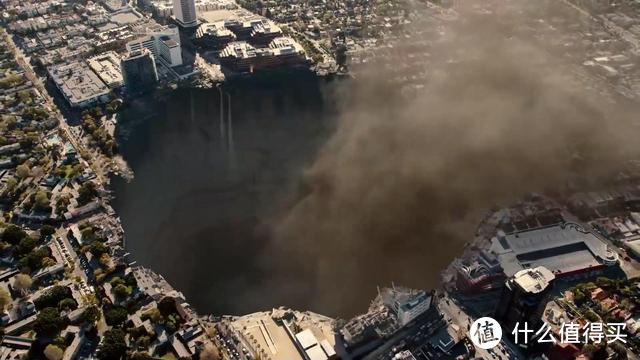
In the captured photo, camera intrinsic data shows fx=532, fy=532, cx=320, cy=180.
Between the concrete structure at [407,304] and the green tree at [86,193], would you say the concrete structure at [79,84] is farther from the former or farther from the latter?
the concrete structure at [407,304]

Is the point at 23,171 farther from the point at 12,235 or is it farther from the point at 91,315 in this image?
the point at 91,315

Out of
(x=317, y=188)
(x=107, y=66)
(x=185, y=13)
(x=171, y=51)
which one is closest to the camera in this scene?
(x=317, y=188)

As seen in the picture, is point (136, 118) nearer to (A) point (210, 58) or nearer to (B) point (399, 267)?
(A) point (210, 58)

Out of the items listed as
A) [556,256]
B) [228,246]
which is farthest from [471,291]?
[228,246]

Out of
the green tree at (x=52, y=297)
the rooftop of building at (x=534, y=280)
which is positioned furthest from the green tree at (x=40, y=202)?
the rooftop of building at (x=534, y=280)

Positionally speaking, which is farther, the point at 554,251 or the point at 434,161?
the point at 434,161

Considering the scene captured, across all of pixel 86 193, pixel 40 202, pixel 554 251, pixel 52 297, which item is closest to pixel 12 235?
pixel 40 202
